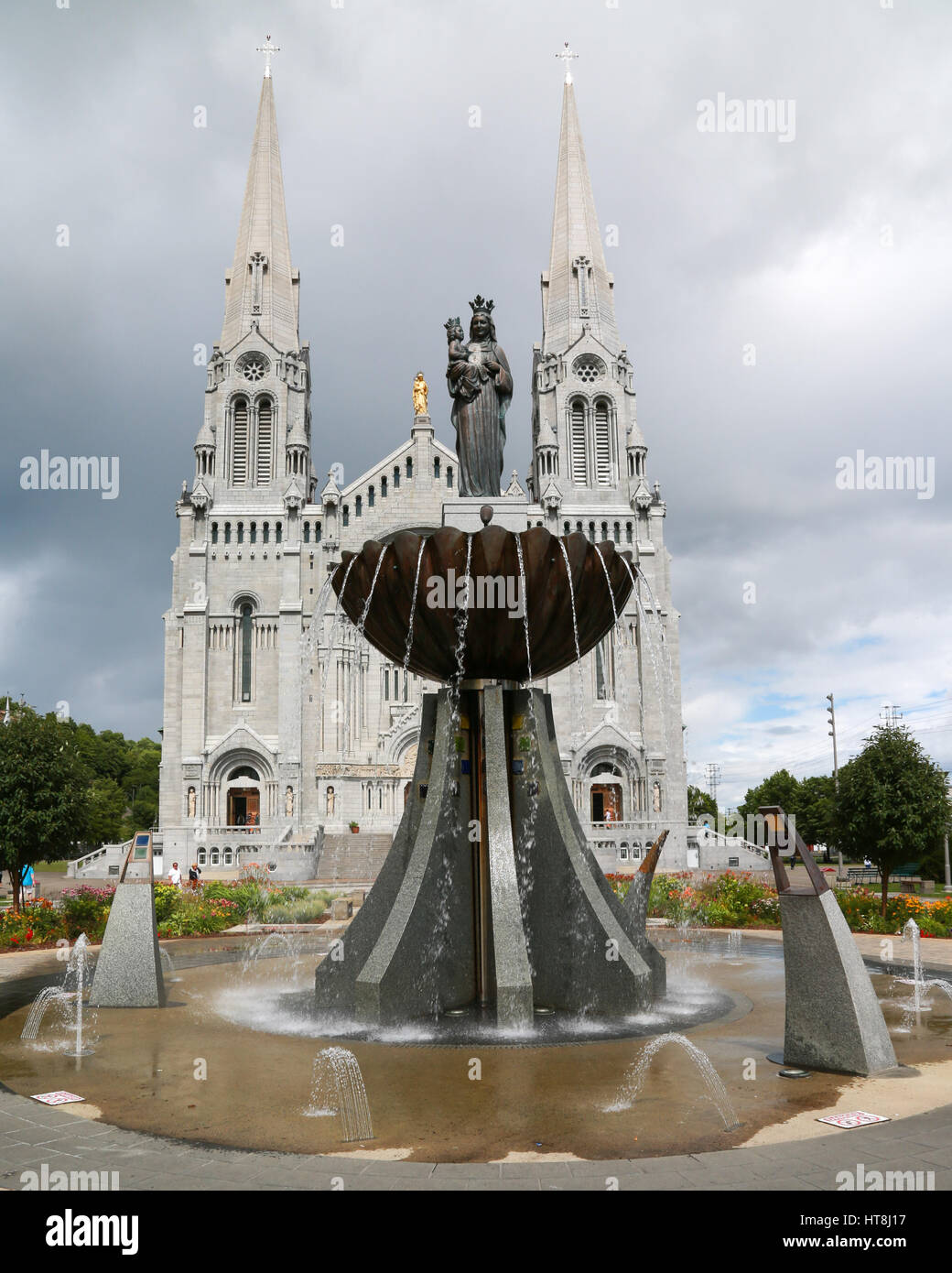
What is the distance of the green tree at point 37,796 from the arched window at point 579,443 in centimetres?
3320

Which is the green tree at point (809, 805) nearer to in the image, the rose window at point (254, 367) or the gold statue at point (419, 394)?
the gold statue at point (419, 394)

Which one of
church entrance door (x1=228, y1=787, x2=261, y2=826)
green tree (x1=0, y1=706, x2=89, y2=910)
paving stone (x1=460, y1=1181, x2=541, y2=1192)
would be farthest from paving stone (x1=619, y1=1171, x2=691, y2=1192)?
church entrance door (x1=228, y1=787, x2=261, y2=826)

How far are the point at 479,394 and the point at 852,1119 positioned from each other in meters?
8.47

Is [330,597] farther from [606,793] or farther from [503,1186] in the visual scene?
[503,1186]

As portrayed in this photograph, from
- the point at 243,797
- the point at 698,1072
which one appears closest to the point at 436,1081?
the point at 698,1072

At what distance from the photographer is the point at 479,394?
453 inches

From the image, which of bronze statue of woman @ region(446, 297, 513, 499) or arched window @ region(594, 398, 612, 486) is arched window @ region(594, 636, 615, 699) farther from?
bronze statue of woman @ region(446, 297, 513, 499)

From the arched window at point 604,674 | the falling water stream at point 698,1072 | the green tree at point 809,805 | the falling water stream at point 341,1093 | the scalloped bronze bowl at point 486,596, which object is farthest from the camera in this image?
the green tree at point 809,805

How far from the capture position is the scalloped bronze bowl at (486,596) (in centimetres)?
940

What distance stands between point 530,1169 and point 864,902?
12.9 meters

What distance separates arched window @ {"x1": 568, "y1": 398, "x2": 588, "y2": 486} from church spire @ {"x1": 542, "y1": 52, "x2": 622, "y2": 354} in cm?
335

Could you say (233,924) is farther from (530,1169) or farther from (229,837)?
(229,837)

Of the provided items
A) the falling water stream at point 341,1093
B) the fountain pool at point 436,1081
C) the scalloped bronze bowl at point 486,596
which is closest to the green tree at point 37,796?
the fountain pool at point 436,1081

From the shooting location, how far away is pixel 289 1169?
481cm
